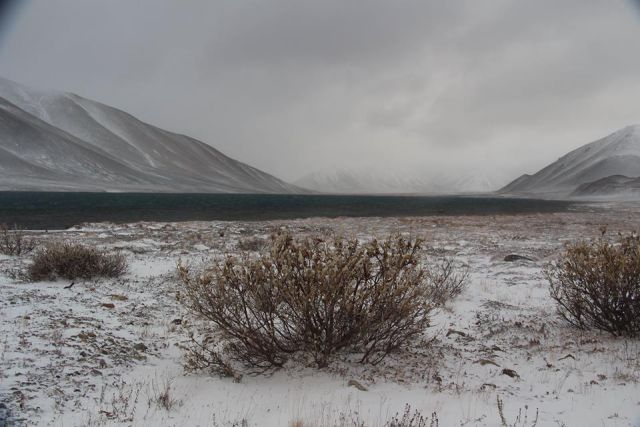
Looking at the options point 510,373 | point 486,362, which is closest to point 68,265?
point 486,362

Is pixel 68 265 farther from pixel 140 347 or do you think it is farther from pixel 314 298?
pixel 314 298

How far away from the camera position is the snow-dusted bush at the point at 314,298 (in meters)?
4.76

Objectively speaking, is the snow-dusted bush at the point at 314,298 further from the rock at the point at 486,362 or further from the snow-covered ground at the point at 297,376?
the rock at the point at 486,362

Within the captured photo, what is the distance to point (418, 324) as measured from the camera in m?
5.38

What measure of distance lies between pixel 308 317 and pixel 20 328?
391 centimetres

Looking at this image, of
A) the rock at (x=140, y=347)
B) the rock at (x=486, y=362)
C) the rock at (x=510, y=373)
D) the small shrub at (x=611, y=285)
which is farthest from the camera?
the small shrub at (x=611, y=285)

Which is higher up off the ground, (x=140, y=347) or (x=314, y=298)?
(x=314, y=298)

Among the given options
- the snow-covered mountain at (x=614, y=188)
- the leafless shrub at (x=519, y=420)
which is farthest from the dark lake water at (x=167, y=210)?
the snow-covered mountain at (x=614, y=188)

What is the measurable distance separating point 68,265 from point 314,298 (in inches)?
271

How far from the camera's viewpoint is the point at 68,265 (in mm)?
9008

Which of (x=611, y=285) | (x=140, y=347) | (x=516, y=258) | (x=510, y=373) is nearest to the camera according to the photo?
(x=510, y=373)

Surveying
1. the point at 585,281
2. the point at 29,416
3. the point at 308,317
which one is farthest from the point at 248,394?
the point at 585,281

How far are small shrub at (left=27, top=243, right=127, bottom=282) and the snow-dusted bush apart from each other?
5301 millimetres

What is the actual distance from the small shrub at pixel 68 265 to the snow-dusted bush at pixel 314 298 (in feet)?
17.4
